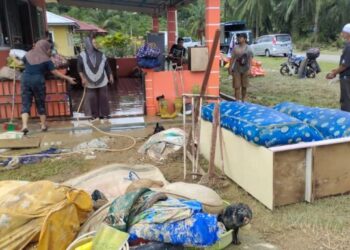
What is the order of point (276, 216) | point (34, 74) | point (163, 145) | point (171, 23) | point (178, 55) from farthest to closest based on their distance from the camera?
point (171, 23)
point (178, 55)
point (34, 74)
point (163, 145)
point (276, 216)

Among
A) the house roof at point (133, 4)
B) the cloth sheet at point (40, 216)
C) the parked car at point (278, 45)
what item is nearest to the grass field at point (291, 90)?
the house roof at point (133, 4)

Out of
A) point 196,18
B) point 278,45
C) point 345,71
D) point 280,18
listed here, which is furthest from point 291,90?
point 196,18

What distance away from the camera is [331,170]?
389 cm

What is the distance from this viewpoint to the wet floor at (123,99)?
321 inches

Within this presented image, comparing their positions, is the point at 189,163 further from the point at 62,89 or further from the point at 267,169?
the point at 62,89

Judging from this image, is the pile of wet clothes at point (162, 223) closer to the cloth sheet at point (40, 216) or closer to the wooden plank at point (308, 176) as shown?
the cloth sheet at point (40, 216)

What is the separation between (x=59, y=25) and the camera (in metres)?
24.7

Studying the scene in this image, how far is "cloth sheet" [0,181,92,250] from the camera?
9.20 feet

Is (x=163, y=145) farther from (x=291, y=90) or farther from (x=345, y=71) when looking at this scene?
(x=291, y=90)

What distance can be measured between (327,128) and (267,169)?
912mm

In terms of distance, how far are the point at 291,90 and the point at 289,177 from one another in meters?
7.98

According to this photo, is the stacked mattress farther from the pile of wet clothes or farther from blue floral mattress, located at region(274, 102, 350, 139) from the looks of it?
the pile of wet clothes

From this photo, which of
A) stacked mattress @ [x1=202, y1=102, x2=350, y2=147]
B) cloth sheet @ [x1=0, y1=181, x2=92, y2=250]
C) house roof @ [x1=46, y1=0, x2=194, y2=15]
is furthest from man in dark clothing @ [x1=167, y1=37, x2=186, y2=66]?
cloth sheet @ [x1=0, y1=181, x2=92, y2=250]

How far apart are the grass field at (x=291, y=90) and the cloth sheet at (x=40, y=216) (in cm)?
676
